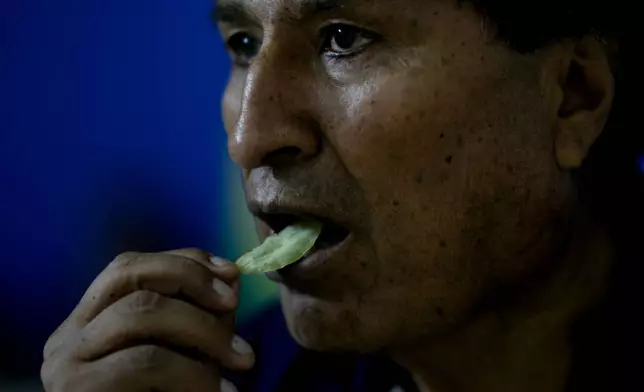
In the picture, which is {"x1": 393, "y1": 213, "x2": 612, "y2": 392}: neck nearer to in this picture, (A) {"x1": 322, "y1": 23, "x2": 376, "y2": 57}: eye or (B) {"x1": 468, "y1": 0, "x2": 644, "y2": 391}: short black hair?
(B) {"x1": 468, "y1": 0, "x2": 644, "y2": 391}: short black hair

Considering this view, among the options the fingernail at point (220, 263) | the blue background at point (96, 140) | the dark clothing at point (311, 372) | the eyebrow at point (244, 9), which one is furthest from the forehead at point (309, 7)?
the dark clothing at point (311, 372)

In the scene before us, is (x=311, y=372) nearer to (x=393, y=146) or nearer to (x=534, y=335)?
(x=534, y=335)

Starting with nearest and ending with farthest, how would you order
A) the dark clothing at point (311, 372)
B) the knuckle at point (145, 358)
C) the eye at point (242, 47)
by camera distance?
the knuckle at point (145, 358) → the eye at point (242, 47) → the dark clothing at point (311, 372)

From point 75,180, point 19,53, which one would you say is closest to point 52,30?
point 19,53

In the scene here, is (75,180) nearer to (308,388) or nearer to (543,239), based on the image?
(308,388)

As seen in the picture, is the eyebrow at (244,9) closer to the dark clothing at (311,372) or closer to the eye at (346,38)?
the eye at (346,38)

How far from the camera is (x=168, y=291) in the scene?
744mm

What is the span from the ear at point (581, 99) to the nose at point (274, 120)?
9.4 inches

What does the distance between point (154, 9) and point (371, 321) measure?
0.57m

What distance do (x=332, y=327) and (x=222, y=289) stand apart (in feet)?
0.37

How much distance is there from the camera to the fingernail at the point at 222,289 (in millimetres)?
745

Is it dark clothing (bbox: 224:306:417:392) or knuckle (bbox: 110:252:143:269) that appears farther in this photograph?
dark clothing (bbox: 224:306:417:392)

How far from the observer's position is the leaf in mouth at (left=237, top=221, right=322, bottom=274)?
0.76m

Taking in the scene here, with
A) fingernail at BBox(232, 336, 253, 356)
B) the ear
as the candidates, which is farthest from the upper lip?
the ear
